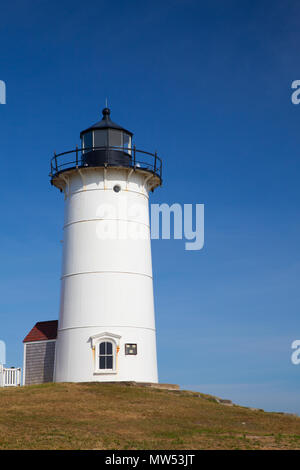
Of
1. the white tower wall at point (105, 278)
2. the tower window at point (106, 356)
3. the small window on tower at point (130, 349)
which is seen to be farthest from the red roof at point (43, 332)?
the small window on tower at point (130, 349)

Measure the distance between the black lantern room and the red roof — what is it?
30.8ft

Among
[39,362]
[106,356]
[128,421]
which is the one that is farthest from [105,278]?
[128,421]

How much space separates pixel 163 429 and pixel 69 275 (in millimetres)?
13810

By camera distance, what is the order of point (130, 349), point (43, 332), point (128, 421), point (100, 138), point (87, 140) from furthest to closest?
1. point (43, 332)
2. point (87, 140)
3. point (100, 138)
4. point (130, 349)
5. point (128, 421)

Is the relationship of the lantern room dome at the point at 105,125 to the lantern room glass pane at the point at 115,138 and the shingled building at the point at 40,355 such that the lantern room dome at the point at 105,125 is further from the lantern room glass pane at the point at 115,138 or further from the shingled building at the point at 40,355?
the shingled building at the point at 40,355

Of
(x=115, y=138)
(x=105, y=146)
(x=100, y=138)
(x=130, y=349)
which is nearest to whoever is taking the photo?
(x=130, y=349)

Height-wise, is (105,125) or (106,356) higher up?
(105,125)

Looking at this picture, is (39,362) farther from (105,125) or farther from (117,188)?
(105,125)

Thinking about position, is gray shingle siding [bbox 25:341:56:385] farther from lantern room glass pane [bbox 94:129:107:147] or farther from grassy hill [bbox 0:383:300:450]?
lantern room glass pane [bbox 94:129:107:147]

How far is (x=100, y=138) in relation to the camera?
34938 mm

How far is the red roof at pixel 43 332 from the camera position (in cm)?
3534

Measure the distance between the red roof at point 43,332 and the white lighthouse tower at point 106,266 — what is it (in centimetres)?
157

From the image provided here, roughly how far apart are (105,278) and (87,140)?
311 inches
